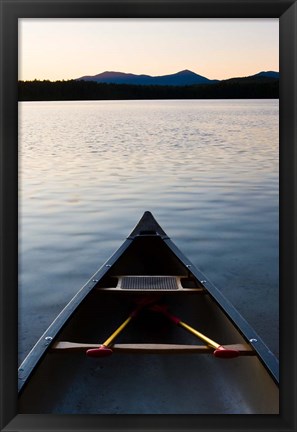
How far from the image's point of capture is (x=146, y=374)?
103 inches

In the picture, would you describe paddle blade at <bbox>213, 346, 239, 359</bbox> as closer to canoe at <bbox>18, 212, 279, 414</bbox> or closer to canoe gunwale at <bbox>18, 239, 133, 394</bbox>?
canoe at <bbox>18, 212, 279, 414</bbox>

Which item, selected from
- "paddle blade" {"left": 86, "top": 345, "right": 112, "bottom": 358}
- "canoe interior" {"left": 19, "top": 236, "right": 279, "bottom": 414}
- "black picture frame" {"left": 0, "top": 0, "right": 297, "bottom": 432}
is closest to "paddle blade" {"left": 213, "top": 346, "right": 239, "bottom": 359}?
"canoe interior" {"left": 19, "top": 236, "right": 279, "bottom": 414}

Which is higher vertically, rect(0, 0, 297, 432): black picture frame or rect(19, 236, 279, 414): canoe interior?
rect(0, 0, 297, 432): black picture frame

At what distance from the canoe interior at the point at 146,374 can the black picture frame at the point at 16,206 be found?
1.60 ft

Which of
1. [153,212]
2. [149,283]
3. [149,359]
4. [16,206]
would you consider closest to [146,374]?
[149,359]

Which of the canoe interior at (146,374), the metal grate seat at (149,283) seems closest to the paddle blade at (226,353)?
the canoe interior at (146,374)

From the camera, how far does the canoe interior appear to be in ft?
7.52

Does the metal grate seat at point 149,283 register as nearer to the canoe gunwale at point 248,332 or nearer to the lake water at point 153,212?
the canoe gunwale at point 248,332

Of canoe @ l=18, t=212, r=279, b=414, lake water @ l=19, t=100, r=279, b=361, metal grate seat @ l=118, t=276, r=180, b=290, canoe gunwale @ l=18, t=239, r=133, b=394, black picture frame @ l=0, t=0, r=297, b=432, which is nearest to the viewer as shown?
black picture frame @ l=0, t=0, r=297, b=432

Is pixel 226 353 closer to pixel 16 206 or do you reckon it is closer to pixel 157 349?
pixel 157 349

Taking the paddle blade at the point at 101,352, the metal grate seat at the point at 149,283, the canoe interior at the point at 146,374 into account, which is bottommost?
the canoe interior at the point at 146,374

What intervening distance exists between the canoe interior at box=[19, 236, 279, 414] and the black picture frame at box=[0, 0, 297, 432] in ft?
1.60

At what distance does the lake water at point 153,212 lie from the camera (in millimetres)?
4738
